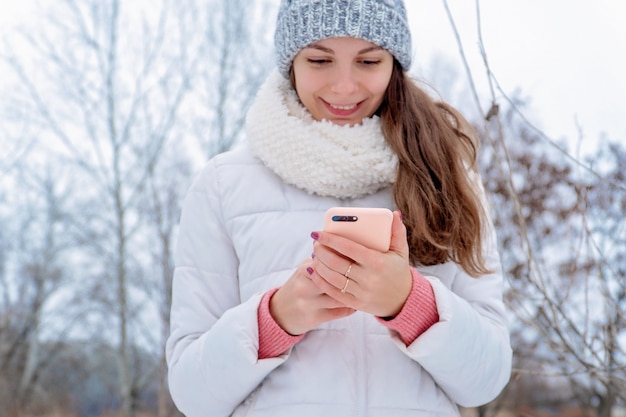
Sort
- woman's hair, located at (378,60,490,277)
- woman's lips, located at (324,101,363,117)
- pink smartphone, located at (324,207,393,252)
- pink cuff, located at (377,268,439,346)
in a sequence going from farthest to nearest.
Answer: woman's lips, located at (324,101,363,117), woman's hair, located at (378,60,490,277), pink cuff, located at (377,268,439,346), pink smartphone, located at (324,207,393,252)

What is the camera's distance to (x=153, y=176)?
9500 mm

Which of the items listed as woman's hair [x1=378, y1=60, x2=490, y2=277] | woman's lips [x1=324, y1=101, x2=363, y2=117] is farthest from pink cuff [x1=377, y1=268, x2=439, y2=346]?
woman's lips [x1=324, y1=101, x2=363, y2=117]

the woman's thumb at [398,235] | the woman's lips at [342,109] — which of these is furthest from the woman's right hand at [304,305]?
the woman's lips at [342,109]

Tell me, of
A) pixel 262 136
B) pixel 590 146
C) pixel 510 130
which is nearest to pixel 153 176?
pixel 510 130

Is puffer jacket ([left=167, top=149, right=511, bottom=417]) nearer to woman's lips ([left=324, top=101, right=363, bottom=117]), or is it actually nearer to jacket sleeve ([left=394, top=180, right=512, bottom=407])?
jacket sleeve ([left=394, top=180, right=512, bottom=407])

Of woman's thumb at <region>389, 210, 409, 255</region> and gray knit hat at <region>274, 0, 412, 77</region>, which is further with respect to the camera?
gray knit hat at <region>274, 0, 412, 77</region>

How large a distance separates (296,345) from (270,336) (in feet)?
0.24

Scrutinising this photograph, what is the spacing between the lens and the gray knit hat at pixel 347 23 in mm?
1268

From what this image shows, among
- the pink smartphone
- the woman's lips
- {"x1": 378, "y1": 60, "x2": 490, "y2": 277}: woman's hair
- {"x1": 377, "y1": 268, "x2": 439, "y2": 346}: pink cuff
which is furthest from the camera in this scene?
the woman's lips

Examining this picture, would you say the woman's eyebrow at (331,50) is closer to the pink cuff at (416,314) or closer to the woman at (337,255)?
the woman at (337,255)

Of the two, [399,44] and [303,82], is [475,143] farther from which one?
[303,82]

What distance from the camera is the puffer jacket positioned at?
1111 mm

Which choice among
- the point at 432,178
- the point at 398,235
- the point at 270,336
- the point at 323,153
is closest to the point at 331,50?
the point at 323,153

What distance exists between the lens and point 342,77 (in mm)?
1275
